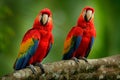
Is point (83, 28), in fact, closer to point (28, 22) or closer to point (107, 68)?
point (107, 68)

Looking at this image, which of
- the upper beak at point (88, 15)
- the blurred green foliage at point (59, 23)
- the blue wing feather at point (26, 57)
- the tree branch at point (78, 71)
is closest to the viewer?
the tree branch at point (78, 71)

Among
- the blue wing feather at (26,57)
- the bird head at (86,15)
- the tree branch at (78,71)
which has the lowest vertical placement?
the tree branch at (78,71)

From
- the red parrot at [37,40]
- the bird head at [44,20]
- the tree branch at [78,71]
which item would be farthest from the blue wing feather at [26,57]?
the tree branch at [78,71]

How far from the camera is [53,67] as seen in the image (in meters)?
7.50

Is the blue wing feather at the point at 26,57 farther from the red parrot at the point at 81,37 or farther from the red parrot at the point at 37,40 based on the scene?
the red parrot at the point at 81,37

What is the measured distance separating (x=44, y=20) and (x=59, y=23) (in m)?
2.85

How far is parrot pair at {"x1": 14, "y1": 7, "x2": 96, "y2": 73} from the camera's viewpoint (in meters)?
7.86

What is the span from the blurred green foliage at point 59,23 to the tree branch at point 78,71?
2.53 metres

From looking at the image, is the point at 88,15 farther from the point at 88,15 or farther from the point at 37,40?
the point at 37,40

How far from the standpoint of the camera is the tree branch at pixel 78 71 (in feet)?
24.3

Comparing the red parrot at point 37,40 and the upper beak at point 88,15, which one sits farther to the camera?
the upper beak at point 88,15

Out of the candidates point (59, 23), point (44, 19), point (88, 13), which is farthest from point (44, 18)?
point (59, 23)

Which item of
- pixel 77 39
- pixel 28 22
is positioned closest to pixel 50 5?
pixel 28 22

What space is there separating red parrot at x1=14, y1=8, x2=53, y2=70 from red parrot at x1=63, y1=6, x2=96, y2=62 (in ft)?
1.12
